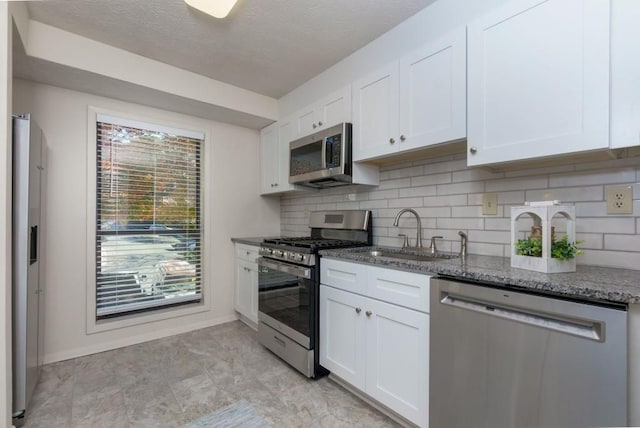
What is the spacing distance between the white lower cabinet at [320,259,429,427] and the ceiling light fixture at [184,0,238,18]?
1696mm

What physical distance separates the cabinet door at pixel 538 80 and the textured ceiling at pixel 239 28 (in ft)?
2.24

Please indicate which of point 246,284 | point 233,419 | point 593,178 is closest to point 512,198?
point 593,178

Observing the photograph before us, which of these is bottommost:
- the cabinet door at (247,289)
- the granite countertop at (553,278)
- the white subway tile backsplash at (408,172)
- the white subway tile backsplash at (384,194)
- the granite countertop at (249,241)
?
the cabinet door at (247,289)

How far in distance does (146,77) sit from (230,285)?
7.17 ft

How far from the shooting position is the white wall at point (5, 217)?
148 cm

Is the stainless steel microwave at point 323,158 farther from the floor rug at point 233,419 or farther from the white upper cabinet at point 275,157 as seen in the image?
the floor rug at point 233,419

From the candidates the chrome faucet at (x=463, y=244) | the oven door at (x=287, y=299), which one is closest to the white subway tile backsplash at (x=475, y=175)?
the chrome faucet at (x=463, y=244)

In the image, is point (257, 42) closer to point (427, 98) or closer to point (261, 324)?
point (427, 98)

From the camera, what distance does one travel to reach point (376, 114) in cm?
208

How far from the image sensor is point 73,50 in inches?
Answer: 84.7

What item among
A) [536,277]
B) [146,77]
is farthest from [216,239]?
[536,277]

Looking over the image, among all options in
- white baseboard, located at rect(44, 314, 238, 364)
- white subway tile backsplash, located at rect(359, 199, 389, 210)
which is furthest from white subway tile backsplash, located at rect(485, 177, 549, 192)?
white baseboard, located at rect(44, 314, 238, 364)

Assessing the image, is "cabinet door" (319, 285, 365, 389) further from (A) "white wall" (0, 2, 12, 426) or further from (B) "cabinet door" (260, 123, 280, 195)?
(A) "white wall" (0, 2, 12, 426)

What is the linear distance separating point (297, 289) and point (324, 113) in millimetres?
1462
